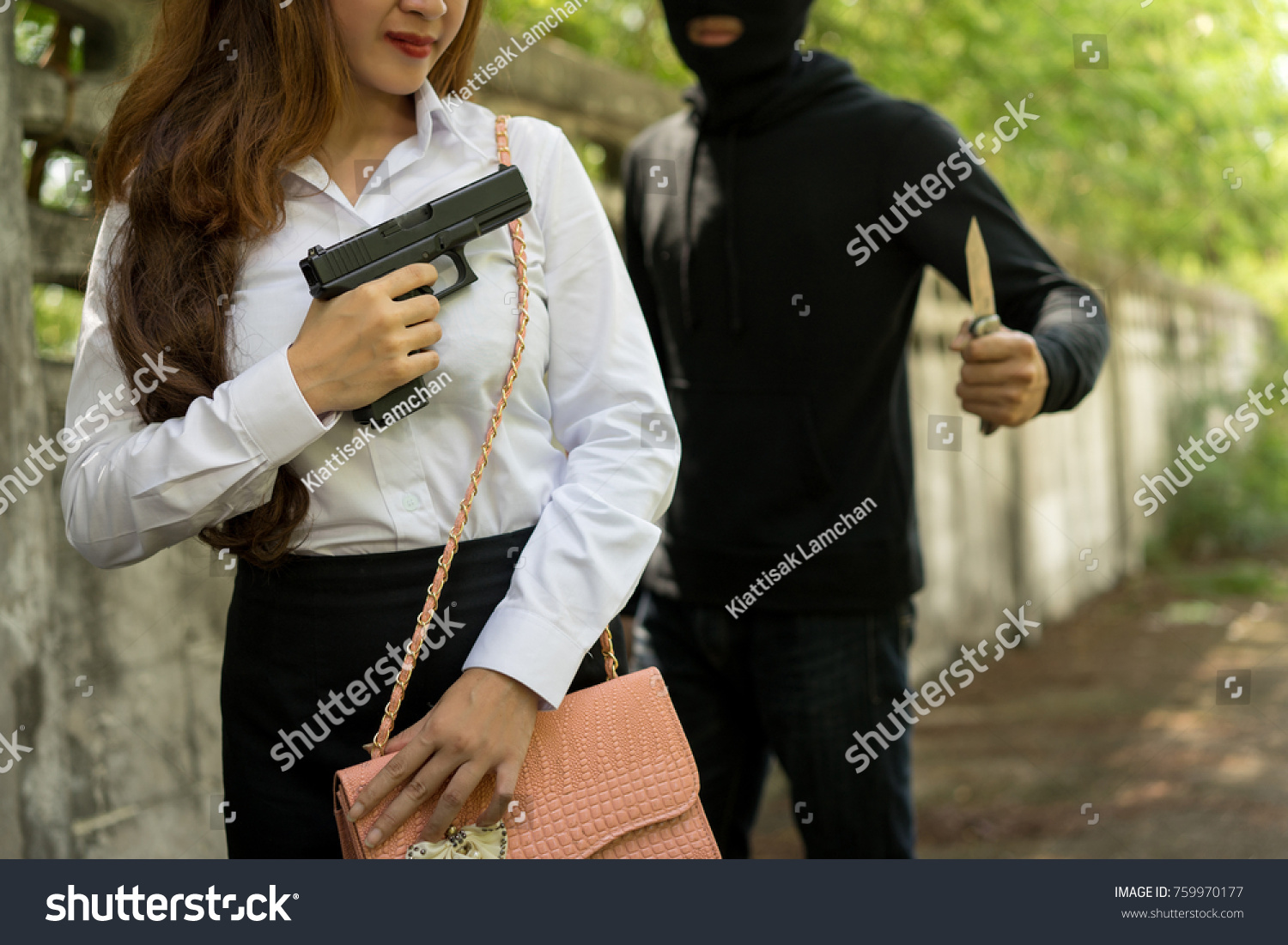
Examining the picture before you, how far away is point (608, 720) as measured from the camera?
1479 millimetres

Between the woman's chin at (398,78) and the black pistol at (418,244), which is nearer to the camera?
the black pistol at (418,244)

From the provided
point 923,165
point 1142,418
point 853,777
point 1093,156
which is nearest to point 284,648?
point 853,777

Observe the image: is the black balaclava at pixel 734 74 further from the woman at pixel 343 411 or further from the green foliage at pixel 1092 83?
the green foliage at pixel 1092 83

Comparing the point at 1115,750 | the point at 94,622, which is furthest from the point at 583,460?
the point at 1115,750

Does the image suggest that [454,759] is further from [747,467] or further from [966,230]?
[966,230]

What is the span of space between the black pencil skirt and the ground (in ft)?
8.88

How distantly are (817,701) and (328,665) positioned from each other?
3.28ft

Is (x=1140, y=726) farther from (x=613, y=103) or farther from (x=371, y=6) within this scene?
(x=371, y=6)

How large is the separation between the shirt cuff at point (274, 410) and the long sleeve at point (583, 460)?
308mm

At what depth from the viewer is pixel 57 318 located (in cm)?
246

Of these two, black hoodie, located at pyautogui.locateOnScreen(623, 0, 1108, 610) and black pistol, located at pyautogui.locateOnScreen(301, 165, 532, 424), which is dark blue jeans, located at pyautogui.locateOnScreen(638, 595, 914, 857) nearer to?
black hoodie, located at pyautogui.locateOnScreen(623, 0, 1108, 610)

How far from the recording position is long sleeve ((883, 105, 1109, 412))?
81.7 inches

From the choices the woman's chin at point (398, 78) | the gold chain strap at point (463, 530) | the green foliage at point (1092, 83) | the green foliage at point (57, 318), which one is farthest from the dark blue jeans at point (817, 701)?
the green foliage at point (1092, 83)

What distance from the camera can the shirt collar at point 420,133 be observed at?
1549 millimetres
